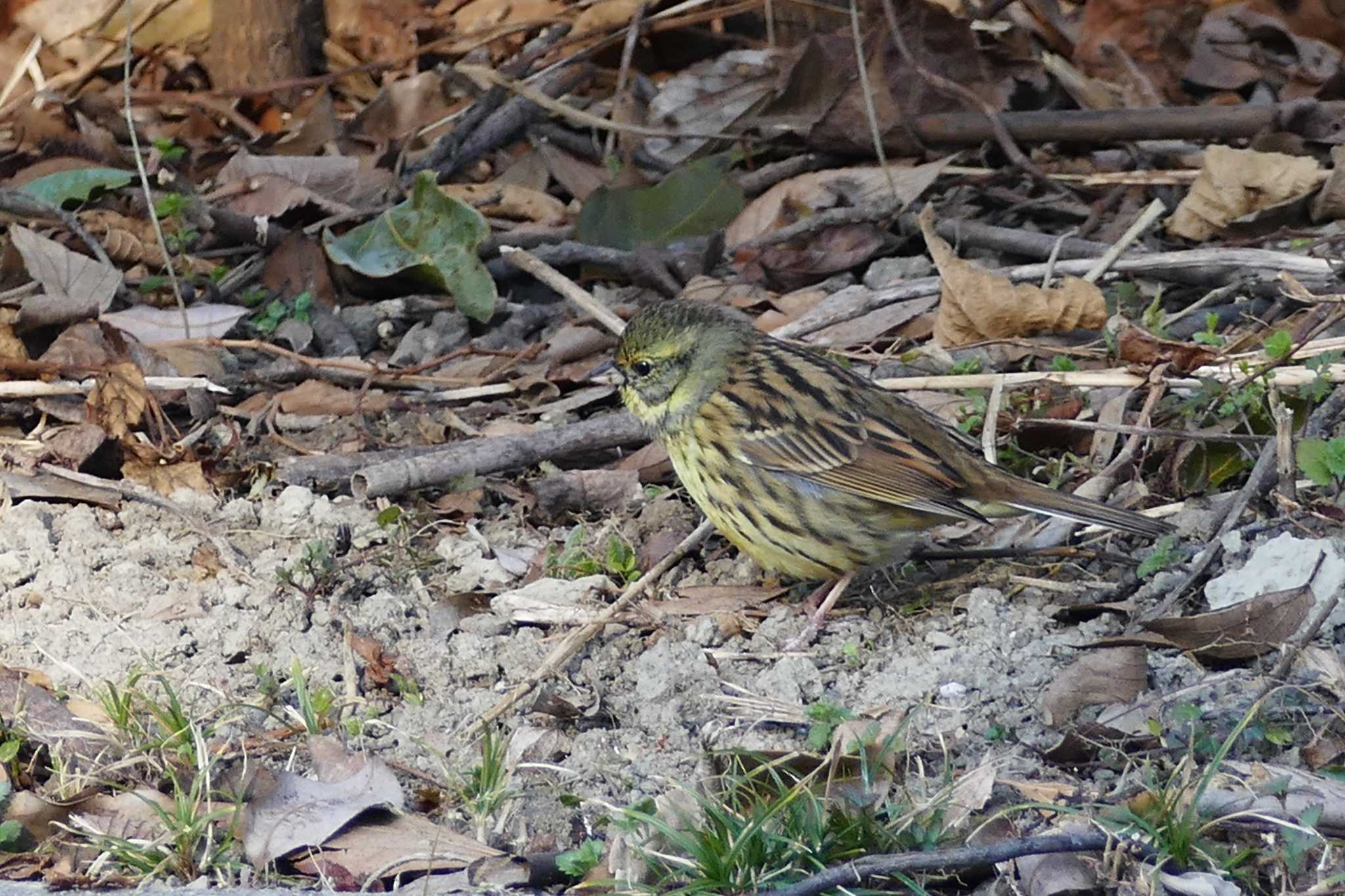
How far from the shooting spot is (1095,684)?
157 inches

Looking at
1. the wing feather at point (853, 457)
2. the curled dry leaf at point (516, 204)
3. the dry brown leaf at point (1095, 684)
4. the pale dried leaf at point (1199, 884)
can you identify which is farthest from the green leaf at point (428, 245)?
the pale dried leaf at point (1199, 884)

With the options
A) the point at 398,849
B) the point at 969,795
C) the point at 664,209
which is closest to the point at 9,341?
the point at 664,209

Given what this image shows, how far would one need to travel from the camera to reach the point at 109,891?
3.45 metres

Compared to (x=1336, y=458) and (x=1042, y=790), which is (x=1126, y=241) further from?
(x=1042, y=790)

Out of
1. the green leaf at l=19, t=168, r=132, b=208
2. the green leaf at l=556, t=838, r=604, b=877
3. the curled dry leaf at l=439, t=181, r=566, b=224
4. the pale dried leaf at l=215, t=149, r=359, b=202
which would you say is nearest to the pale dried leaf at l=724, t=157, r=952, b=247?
the curled dry leaf at l=439, t=181, r=566, b=224

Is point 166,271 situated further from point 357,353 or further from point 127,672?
point 127,672

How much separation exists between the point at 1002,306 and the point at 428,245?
227 cm

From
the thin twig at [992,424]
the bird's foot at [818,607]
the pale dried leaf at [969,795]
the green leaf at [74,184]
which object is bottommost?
the bird's foot at [818,607]

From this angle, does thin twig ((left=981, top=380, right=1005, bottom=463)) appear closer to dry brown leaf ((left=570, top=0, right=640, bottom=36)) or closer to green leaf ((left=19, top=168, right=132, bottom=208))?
dry brown leaf ((left=570, top=0, right=640, bottom=36))

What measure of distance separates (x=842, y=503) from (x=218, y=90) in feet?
14.2

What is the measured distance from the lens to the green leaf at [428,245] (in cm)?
631

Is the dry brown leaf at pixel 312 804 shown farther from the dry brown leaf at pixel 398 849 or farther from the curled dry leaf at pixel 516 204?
the curled dry leaf at pixel 516 204

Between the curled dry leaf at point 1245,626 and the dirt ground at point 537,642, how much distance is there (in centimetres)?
6

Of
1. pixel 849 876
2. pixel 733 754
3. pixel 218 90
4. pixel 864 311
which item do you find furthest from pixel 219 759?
pixel 218 90
